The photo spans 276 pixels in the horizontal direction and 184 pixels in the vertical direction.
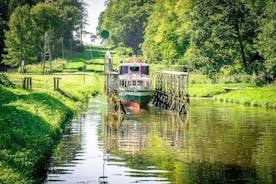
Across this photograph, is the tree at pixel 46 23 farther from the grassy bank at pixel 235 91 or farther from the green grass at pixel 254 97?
the green grass at pixel 254 97

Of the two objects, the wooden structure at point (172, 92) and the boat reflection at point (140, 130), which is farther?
the wooden structure at point (172, 92)

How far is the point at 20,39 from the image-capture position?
327 ft

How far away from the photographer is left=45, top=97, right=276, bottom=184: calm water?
69.4ft

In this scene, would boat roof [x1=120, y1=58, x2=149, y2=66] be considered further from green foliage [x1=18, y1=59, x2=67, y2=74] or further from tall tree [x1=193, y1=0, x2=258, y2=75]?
green foliage [x1=18, y1=59, x2=67, y2=74]

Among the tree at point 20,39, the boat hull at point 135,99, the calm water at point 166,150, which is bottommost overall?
the calm water at point 166,150

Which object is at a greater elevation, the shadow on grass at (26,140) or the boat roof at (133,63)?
the boat roof at (133,63)

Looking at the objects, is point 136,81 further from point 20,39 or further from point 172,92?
point 20,39

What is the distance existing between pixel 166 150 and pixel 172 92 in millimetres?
25689

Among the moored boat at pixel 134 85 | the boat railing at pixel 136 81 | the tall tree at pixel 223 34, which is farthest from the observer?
the tall tree at pixel 223 34

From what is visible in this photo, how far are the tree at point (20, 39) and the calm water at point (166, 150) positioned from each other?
57661 millimetres

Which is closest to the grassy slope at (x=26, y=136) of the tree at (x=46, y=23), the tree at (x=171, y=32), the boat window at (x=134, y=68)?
the boat window at (x=134, y=68)

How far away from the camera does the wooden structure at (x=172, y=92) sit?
156ft

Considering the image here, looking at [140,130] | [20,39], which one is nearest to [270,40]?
[140,130]

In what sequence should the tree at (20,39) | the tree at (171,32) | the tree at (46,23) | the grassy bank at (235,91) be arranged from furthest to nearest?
the tree at (46,23)
the tree at (20,39)
the tree at (171,32)
the grassy bank at (235,91)
